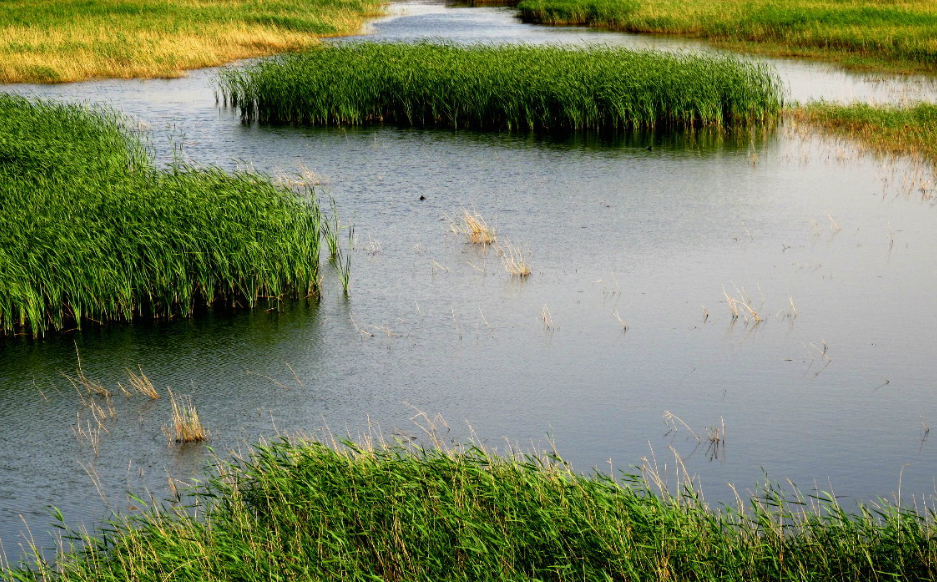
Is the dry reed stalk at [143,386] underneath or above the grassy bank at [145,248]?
underneath

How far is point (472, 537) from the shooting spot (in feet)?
18.3

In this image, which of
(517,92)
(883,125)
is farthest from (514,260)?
(883,125)

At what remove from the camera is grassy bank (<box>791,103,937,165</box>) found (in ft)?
61.7

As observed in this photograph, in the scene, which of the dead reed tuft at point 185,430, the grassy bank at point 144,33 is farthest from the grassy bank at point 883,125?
the grassy bank at point 144,33

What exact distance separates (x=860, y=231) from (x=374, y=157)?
8944mm

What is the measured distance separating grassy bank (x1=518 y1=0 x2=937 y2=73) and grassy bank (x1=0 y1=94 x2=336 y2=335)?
2231 centimetres

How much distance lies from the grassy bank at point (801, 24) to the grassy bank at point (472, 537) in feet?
84.5

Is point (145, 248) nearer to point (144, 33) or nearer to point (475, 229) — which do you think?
point (475, 229)

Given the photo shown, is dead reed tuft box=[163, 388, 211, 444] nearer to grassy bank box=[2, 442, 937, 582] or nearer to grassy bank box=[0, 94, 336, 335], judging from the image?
grassy bank box=[2, 442, 937, 582]

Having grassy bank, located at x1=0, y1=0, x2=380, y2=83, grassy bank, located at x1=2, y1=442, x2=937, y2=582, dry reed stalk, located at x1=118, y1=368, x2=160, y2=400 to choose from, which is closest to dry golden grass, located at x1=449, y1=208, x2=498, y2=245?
dry reed stalk, located at x1=118, y1=368, x2=160, y2=400

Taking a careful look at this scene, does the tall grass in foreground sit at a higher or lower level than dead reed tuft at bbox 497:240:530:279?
higher

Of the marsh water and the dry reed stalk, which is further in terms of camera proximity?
the dry reed stalk

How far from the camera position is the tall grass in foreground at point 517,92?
21.6 meters

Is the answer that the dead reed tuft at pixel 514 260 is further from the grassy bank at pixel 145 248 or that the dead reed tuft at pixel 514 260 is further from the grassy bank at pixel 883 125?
the grassy bank at pixel 883 125
